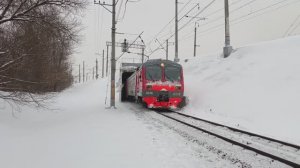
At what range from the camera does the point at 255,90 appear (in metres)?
17.3

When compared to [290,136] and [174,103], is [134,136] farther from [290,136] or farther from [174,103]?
[174,103]

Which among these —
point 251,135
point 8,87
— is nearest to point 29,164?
point 251,135

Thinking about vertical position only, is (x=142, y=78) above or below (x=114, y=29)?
below

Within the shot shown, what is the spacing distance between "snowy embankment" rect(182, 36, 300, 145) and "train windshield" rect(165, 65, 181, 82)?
1988 millimetres

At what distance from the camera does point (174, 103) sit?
2042 centimetres

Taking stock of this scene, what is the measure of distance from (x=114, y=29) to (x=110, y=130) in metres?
12.4

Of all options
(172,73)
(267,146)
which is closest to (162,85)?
(172,73)

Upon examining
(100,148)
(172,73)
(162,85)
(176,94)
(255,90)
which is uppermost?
(172,73)

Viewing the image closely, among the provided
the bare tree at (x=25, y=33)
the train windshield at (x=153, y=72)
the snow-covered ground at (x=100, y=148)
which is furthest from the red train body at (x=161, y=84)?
the snow-covered ground at (x=100, y=148)

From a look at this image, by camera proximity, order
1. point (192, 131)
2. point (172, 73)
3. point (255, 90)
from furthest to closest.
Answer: point (172, 73)
point (255, 90)
point (192, 131)

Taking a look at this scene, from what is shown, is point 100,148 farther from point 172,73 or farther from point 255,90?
point 172,73

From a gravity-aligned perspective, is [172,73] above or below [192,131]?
above

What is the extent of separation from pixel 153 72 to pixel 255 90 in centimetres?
620

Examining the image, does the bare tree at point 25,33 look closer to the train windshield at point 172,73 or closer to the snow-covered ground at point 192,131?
the snow-covered ground at point 192,131
